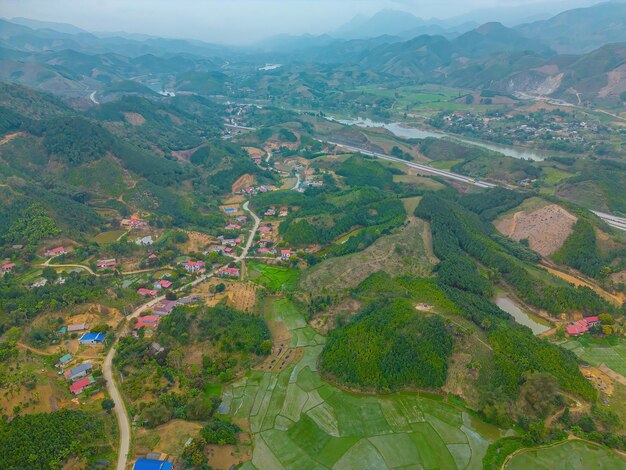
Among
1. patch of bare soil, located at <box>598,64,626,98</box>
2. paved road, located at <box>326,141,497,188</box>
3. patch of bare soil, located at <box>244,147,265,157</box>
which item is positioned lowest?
paved road, located at <box>326,141,497,188</box>

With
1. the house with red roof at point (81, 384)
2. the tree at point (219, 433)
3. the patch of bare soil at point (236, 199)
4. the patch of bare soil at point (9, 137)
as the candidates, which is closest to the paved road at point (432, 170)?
the patch of bare soil at point (236, 199)

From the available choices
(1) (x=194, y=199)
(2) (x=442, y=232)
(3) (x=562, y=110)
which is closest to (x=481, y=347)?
(2) (x=442, y=232)

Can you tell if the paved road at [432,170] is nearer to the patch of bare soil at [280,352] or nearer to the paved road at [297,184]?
the paved road at [297,184]

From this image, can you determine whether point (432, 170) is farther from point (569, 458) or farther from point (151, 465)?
point (151, 465)

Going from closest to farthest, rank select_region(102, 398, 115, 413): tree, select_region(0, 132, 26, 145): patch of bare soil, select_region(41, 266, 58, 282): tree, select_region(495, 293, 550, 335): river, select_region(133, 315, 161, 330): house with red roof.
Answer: select_region(102, 398, 115, 413): tree < select_region(133, 315, 161, 330): house with red roof < select_region(495, 293, 550, 335): river < select_region(41, 266, 58, 282): tree < select_region(0, 132, 26, 145): patch of bare soil

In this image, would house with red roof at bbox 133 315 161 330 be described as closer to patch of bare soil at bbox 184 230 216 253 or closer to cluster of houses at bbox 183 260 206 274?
cluster of houses at bbox 183 260 206 274

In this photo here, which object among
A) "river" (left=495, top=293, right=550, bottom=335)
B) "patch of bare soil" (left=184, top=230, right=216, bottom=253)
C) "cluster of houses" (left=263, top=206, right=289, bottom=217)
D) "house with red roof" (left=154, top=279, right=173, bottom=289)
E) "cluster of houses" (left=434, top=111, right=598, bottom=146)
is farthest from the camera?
"cluster of houses" (left=434, top=111, right=598, bottom=146)

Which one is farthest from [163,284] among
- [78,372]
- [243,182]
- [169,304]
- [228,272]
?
[243,182]

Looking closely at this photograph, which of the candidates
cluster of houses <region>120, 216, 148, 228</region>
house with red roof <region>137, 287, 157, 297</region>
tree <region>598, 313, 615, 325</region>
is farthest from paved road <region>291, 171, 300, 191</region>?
tree <region>598, 313, 615, 325</region>

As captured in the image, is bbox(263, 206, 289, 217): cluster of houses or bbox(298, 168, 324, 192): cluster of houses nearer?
bbox(263, 206, 289, 217): cluster of houses

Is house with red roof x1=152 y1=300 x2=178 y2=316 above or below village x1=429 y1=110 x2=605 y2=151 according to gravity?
below
